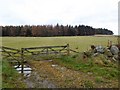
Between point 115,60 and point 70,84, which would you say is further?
point 115,60

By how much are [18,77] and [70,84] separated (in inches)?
154

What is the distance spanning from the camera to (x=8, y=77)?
17250 mm

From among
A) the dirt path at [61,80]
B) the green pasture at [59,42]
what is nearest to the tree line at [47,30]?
the green pasture at [59,42]

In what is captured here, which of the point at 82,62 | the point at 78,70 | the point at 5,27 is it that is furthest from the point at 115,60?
the point at 5,27

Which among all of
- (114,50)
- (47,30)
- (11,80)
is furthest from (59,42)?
(47,30)

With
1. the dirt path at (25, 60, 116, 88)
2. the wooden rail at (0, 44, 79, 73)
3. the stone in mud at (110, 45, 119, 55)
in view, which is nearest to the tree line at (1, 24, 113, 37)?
the wooden rail at (0, 44, 79, 73)

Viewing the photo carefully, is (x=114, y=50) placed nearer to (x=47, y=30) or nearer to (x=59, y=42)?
(x=59, y=42)

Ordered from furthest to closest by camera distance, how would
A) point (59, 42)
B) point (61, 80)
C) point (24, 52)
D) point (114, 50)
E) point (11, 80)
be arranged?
point (59, 42)
point (24, 52)
point (114, 50)
point (61, 80)
point (11, 80)

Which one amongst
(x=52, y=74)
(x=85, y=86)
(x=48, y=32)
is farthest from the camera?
(x=48, y=32)

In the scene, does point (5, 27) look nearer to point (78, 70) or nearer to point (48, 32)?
point (48, 32)

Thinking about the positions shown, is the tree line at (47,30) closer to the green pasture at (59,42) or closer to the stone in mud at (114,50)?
the green pasture at (59,42)

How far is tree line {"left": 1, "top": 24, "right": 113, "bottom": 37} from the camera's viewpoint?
10719 centimetres

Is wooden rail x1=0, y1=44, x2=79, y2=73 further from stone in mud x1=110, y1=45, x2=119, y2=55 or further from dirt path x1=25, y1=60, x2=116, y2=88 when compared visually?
dirt path x1=25, y1=60, x2=116, y2=88

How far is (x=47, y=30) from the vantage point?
119750 mm
